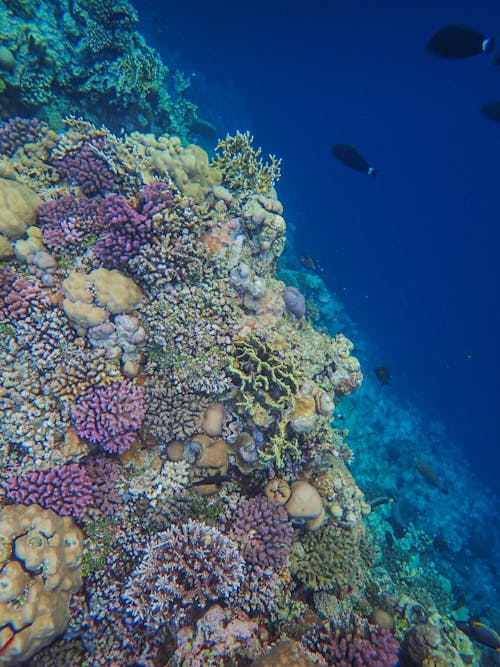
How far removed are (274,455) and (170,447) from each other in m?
1.66

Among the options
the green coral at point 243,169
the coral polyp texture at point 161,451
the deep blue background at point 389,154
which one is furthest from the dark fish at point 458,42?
the deep blue background at point 389,154

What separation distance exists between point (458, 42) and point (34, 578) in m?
12.9

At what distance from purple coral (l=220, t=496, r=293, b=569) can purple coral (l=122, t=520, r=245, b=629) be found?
297 millimetres

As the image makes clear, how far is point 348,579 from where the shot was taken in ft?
17.5

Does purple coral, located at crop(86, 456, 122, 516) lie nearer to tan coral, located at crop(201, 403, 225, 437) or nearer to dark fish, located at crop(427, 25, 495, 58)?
tan coral, located at crop(201, 403, 225, 437)

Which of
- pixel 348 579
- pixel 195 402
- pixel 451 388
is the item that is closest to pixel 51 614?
pixel 195 402

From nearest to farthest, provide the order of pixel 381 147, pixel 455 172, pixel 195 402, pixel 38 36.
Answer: pixel 195 402, pixel 38 36, pixel 455 172, pixel 381 147

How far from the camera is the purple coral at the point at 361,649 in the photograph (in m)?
4.19

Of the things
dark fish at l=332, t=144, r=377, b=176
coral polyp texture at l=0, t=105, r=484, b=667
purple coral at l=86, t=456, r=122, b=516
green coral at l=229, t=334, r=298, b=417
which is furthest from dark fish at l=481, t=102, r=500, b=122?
purple coral at l=86, t=456, r=122, b=516

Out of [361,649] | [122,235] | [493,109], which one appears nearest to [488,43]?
[493,109]

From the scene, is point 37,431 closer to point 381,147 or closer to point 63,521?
point 63,521

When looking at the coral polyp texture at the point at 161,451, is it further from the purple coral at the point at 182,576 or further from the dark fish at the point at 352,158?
the dark fish at the point at 352,158

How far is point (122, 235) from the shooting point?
5105 millimetres

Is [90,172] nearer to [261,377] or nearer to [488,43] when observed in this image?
[261,377]
